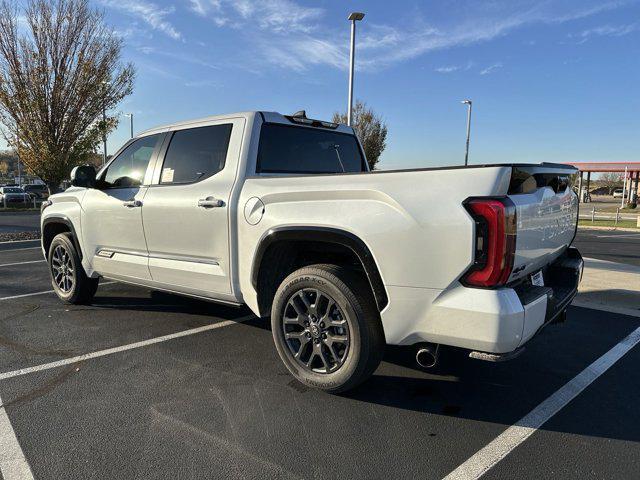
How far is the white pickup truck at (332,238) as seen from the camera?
98.0 inches

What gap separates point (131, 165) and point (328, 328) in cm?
285

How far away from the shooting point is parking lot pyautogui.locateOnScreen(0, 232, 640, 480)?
243 cm

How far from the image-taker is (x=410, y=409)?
303 cm

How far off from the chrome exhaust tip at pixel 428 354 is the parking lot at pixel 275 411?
0.39 meters

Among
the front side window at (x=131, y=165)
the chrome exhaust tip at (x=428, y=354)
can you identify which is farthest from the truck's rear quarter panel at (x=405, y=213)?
the front side window at (x=131, y=165)

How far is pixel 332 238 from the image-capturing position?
2.99 m

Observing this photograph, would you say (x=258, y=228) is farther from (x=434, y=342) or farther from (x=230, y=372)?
(x=434, y=342)

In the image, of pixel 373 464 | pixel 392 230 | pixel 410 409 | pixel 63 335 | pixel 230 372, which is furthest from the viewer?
pixel 63 335

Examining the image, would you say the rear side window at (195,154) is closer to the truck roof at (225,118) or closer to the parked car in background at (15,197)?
the truck roof at (225,118)

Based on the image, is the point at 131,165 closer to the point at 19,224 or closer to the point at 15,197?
the point at 19,224

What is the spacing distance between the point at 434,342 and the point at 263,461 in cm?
115

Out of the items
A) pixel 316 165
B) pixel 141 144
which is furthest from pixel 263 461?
pixel 141 144

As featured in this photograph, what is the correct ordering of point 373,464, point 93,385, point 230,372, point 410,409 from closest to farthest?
point 373,464 < point 410,409 < point 93,385 < point 230,372

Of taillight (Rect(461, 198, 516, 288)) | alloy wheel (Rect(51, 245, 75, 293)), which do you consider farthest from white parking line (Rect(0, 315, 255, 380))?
taillight (Rect(461, 198, 516, 288))
